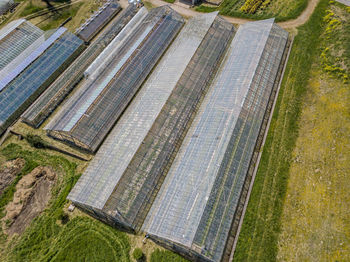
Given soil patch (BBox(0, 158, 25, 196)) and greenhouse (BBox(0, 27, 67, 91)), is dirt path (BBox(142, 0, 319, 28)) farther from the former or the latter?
soil patch (BBox(0, 158, 25, 196))

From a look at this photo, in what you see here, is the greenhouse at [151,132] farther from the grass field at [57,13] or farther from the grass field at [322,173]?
the grass field at [57,13]

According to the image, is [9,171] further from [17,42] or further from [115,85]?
[17,42]

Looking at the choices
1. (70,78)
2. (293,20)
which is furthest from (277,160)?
(70,78)

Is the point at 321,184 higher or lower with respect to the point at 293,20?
lower

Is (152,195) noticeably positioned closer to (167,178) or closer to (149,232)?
(167,178)

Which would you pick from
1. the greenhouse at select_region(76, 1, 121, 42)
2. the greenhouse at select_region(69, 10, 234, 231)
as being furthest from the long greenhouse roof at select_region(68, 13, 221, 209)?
the greenhouse at select_region(76, 1, 121, 42)

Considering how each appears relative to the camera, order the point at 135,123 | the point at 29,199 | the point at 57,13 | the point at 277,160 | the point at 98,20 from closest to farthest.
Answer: the point at 277,160 → the point at 29,199 → the point at 135,123 → the point at 98,20 → the point at 57,13

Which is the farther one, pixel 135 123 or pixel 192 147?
pixel 135 123

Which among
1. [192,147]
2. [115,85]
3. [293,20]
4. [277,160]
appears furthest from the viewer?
[293,20]
